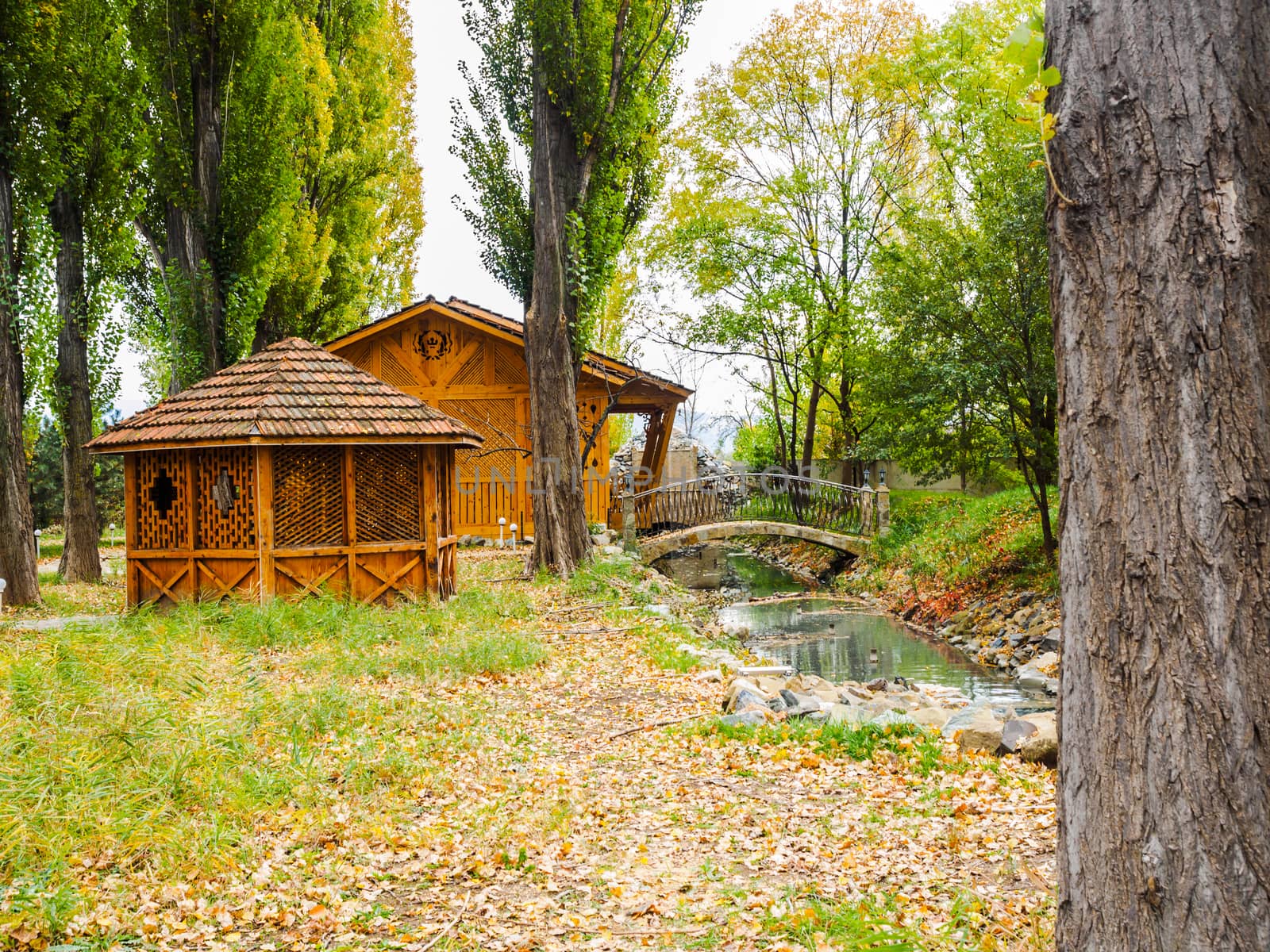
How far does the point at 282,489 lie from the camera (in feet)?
37.1

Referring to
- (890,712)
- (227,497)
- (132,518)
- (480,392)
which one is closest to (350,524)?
(227,497)

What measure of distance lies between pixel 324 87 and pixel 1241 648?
64.5 ft

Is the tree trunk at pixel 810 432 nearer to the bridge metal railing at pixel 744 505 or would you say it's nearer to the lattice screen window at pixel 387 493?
the bridge metal railing at pixel 744 505

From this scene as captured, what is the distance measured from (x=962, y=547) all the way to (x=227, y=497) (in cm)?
1281

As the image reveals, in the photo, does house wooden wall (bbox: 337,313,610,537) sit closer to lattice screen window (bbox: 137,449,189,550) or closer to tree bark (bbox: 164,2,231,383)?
tree bark (bbox: 164,2,231,383)

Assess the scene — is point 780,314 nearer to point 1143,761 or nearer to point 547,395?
point 547,395

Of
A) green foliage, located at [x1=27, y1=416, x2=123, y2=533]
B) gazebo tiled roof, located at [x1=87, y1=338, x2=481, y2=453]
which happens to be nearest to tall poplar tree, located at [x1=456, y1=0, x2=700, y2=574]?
gazebo tiled roof, located at [x1=87, y1=338, x2=481, y2=453]

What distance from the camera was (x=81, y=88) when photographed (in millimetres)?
12461

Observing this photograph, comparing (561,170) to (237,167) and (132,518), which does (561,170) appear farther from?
(132,518)

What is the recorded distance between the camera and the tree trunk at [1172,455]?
1950mm

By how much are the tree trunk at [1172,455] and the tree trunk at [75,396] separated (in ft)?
49.7

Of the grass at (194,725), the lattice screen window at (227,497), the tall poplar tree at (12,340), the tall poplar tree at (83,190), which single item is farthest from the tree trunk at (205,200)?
the grass at (194,725)

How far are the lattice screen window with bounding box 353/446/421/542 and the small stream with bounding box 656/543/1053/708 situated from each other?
17.2 ft

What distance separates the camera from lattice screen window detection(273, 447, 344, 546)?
11250 mm
